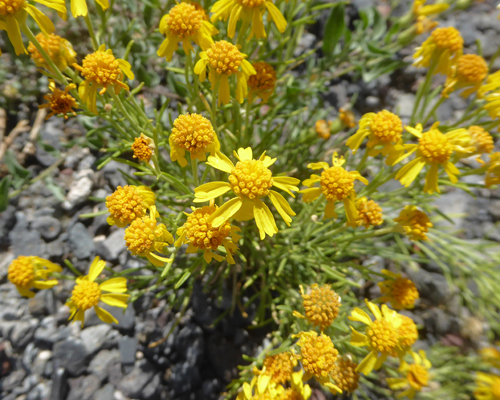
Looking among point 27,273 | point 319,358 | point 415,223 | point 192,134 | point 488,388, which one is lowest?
point 488,388

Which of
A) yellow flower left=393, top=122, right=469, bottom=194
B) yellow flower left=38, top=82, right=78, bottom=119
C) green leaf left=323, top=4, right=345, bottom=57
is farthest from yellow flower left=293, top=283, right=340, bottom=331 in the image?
green leaf left=323, top=4, right=345, bottom=57

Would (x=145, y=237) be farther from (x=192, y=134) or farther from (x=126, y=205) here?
(x=192, y=134)

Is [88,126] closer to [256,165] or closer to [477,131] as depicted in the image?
[256,165]

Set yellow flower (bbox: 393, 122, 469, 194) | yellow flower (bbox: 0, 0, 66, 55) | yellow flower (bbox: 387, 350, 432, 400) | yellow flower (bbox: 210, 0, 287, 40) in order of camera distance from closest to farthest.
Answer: yellow flower (bbox: 0, 0, 66, 55), yellow flower (bbox: 210, 0, 287, 40), yellow flower (bbox: 393, 122, 469, 194), yellow flower (bbox: 387, 350, 432, 400)

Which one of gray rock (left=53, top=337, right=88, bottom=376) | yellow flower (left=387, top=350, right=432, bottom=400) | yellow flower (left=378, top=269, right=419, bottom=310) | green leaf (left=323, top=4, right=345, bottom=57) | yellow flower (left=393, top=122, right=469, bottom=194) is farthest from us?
green leaf (left=323, top=4, right=345, bottom=57)

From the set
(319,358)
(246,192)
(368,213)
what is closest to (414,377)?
(319,358)

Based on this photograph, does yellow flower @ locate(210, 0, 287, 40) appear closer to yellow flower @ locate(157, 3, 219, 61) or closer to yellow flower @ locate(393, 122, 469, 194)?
yellow flower @ locate(157, 3, 219, 61)

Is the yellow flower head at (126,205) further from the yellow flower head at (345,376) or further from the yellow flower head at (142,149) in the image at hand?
the yellow flower head at (345,376)
